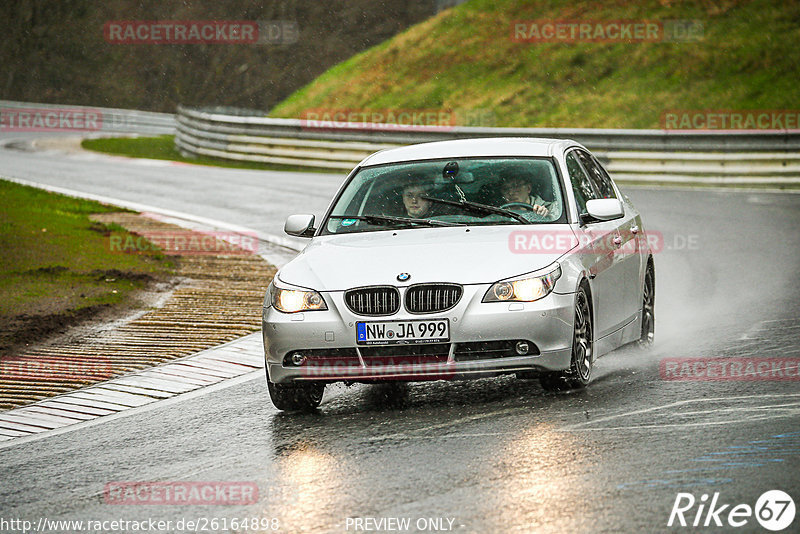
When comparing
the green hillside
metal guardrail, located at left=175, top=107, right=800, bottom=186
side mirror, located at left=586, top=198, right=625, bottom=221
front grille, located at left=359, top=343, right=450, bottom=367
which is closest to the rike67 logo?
front grille, located at left=359, top=343, right=450, bottom=367

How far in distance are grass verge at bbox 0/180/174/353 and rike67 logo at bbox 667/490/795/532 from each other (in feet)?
21.9

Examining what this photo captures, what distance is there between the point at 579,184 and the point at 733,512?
4159mm

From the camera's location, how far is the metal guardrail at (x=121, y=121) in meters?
43.2

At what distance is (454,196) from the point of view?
8.84 metres

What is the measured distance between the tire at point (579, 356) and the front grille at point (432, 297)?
0.77 m

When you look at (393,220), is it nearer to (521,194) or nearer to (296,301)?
(521,194)

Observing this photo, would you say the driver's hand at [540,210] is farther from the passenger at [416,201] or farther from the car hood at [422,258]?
the passenger at [416,201]

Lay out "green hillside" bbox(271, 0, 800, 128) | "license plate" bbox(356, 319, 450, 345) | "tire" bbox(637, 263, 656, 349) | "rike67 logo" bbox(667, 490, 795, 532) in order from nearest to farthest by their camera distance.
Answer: "rike67 logo" bbox(667, 490, 795, 532) < "license plate" bbox(356, 319, 450, 345) < "tire" bbox(637, 263, 656, 349) < "green hillside" bbox(271, 0, 800, 128)

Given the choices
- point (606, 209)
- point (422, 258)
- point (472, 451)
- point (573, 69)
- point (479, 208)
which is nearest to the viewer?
point (472, 451)

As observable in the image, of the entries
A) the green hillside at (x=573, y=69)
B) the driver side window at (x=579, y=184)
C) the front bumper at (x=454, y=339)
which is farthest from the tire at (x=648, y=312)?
the green hillside at (x=573, y=69)

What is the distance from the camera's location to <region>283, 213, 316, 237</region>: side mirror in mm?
9078

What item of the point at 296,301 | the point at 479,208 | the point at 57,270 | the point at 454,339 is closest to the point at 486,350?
the point at 454,339

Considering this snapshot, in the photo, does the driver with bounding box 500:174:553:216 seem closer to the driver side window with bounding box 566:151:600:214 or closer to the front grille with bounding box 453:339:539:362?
the driver side window with bounding box 566:151:600:214

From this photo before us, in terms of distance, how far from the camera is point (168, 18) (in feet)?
243
